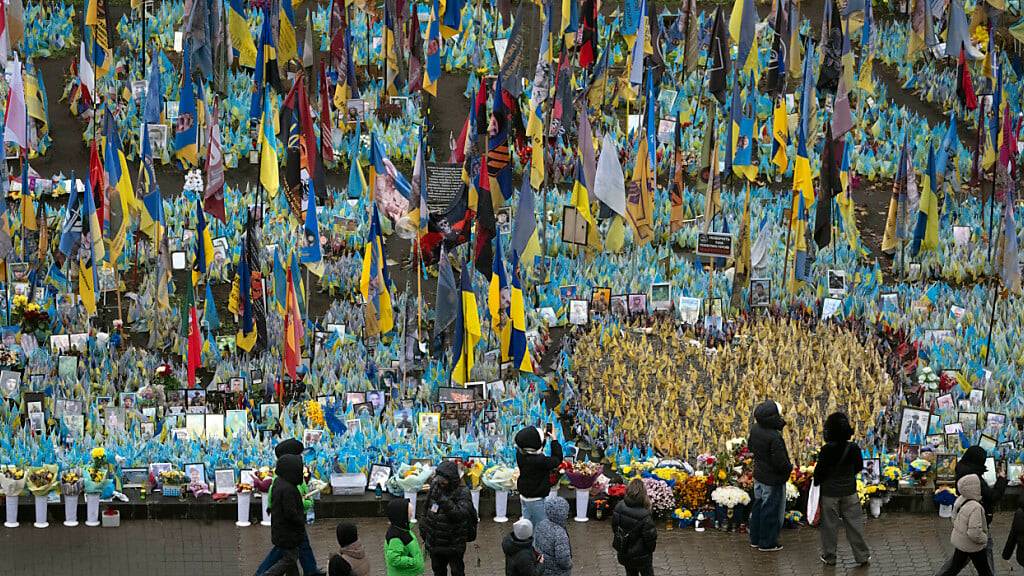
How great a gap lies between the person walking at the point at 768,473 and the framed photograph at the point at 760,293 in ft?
24.2

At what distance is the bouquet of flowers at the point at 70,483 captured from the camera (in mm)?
21734

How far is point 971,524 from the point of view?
1930 centimetres

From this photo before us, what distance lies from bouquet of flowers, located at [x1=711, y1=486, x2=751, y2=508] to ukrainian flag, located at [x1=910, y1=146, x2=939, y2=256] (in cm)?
923

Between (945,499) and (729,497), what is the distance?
8.96 ft

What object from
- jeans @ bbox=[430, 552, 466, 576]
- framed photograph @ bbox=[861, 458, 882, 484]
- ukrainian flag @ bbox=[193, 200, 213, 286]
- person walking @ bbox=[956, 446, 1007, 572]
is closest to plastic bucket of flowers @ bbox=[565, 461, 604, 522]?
framed photograph @ bbox=[861, 458, 882, 484]

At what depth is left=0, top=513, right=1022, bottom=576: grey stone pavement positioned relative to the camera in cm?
2095

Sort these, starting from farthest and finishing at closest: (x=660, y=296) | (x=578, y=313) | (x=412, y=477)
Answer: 1. (x=660, y=296)
2. (x=578, y=313)
3. (x=412, y=477)

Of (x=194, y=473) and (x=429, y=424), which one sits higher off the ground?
(x=429, y=424)

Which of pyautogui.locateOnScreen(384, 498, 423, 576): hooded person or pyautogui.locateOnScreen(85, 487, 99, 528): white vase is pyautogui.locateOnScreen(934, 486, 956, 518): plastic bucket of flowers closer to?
pyautogui.locateOnScreen(384, 498, 423, 576): hooded person

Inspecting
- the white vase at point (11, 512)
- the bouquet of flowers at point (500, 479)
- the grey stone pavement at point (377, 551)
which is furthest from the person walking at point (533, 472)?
the white vase at point (11, 512)

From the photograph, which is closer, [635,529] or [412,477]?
[635,529]

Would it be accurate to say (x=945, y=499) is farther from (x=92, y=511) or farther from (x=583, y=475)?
(x=92, y=511)

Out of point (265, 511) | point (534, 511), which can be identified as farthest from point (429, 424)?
point (534, 511)

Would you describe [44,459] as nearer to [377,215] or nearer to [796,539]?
[377,215]
